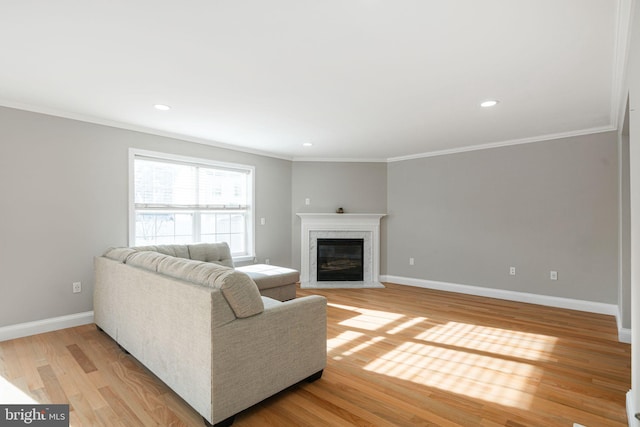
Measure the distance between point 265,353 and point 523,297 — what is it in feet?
13.5

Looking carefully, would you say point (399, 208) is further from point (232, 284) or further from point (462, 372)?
point (232, 284)

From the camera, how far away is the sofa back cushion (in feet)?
6.03

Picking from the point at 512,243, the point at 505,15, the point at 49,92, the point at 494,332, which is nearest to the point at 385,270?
the point at 512,243

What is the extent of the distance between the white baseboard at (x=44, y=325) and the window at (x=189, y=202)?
0.96m

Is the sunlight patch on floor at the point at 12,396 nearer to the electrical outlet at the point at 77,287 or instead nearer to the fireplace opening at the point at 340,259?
the electrical outlet at the point at 77,287

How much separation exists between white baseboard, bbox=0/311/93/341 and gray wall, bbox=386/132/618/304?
4.60m

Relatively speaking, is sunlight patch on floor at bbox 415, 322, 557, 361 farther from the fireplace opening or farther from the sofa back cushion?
the fireplace opening

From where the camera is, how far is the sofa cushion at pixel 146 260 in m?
→ 2.50

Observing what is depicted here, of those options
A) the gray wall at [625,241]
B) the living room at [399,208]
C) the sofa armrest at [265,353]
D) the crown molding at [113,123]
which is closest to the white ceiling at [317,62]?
the crown molding at [113,123]

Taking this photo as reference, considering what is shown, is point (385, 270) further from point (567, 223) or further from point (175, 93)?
point (175, 93)

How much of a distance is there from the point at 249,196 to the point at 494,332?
3.92m

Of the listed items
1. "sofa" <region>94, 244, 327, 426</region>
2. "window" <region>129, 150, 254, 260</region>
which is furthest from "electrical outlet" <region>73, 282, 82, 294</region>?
"sofa" <region>94, 244, 327, 426</region>

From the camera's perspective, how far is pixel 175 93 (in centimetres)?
282

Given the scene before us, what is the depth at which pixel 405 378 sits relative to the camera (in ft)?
7.97
